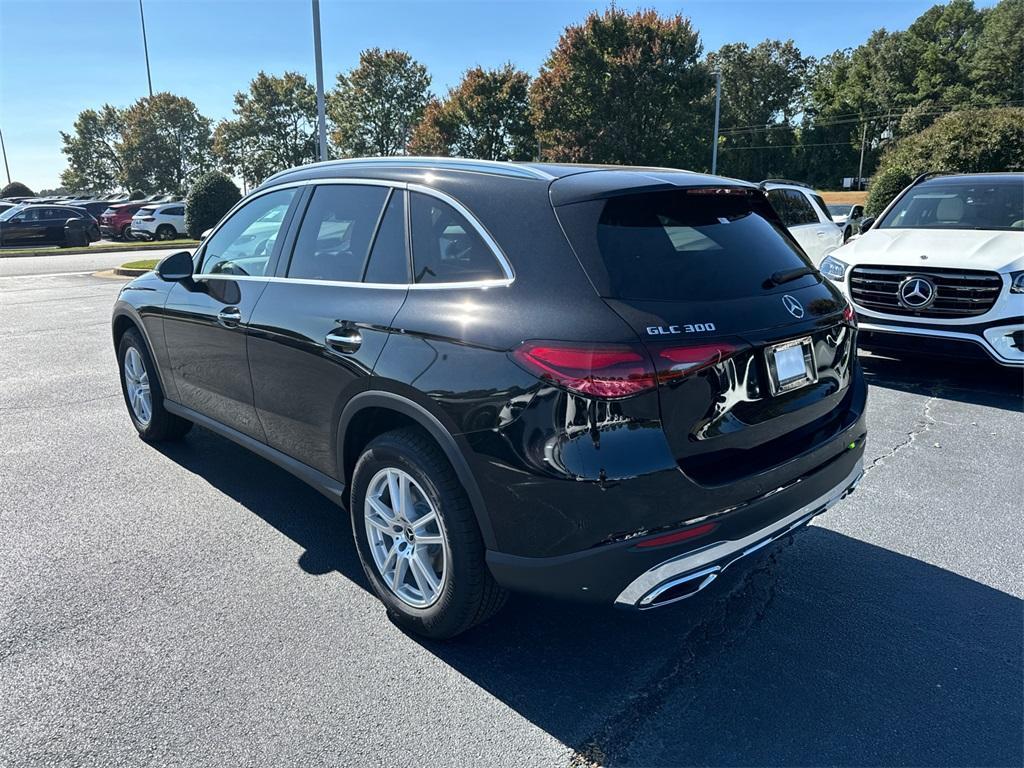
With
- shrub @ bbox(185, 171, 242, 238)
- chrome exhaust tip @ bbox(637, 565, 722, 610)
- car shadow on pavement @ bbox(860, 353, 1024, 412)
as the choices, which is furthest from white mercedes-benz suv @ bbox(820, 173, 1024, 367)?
shrub @ bbox(185, 171, 242, 238)

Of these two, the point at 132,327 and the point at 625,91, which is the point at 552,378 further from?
the point at 625,91

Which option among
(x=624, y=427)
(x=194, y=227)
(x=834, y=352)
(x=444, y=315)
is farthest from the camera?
(x=194, y=227)

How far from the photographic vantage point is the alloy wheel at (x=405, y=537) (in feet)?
9.37

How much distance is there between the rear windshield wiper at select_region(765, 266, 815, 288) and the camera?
9.52 ft

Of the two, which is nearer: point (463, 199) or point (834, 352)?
point (463, 199)

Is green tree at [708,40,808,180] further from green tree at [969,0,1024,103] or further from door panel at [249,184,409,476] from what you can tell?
door panel at [249,184,409,476]

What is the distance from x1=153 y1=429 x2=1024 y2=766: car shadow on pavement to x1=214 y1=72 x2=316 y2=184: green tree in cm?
5889

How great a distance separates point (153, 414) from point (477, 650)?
10.6ft

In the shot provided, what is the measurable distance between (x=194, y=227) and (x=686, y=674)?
23.7m

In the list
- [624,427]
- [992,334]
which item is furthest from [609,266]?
[992,334]

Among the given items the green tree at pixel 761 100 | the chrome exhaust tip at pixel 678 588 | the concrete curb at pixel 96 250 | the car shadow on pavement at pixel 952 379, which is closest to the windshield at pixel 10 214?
the concrete curb at pixel 96 250

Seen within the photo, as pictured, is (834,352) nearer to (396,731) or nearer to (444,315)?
(444,315)

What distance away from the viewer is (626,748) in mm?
2396

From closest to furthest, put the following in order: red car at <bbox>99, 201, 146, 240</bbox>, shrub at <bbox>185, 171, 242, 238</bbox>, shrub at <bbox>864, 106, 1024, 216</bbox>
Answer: shrub at <bbox>864, 106, 1024, 216</bbox>
shrub at <bbox>185, 171, 242, 238</bbox>
red car at <bbox>99, 201, 146, 240</bbox>
